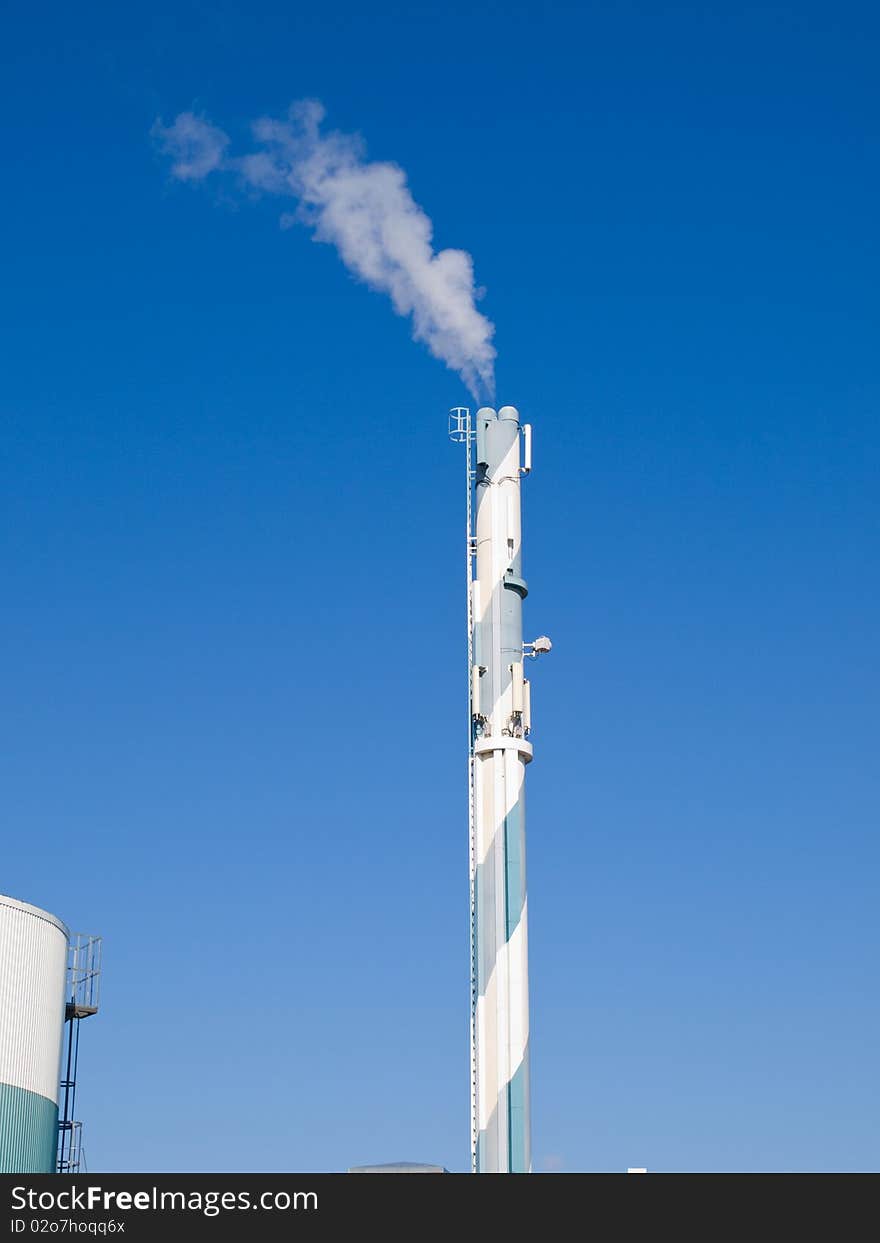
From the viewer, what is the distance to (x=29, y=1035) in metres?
56.5

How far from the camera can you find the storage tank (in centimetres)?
5481

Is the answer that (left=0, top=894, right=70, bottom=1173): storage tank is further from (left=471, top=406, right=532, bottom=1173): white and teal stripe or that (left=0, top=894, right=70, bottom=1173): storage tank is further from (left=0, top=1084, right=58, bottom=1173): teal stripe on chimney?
(left=471, top=406, right=532, bottom=1173): white and teal stripe

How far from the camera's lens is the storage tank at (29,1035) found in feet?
180

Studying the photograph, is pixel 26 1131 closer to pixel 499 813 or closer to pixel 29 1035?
pixel 29 1035

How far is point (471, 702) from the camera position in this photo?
5681 centimetres
